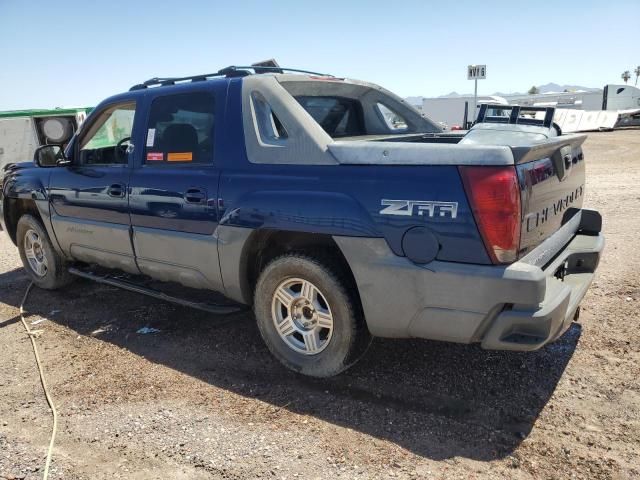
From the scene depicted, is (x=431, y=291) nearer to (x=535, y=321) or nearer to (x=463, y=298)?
(x=463, y=298)

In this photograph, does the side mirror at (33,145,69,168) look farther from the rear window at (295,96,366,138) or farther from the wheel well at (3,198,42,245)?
the rear window at (295,96,366,138)

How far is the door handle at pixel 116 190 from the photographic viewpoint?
4.39m

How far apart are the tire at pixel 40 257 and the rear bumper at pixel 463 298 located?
3.75 m

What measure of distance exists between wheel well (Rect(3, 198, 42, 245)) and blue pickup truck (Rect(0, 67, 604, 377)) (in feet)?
2.68

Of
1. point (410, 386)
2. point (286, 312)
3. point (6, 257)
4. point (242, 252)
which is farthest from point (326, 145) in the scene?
point (6, 257)

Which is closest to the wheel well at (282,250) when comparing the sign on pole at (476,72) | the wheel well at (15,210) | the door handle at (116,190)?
the door handle at (116,190)

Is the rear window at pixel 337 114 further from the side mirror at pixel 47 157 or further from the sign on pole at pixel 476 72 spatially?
the sign on pole at pixel 476 72

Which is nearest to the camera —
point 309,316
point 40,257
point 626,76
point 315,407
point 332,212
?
point 332,212

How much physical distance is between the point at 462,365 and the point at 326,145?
1.79 metres

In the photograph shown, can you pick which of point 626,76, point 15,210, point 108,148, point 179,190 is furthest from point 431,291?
point 626,76

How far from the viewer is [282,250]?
3.70 m

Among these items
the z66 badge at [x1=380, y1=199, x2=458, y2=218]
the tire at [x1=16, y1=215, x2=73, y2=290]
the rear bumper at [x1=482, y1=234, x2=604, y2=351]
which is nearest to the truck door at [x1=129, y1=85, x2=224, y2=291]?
the z66 badge at [x1=380, y1=199, x2=458, y2=218]

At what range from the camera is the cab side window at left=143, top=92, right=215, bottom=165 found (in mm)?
3904

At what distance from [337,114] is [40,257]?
3.68 metres
